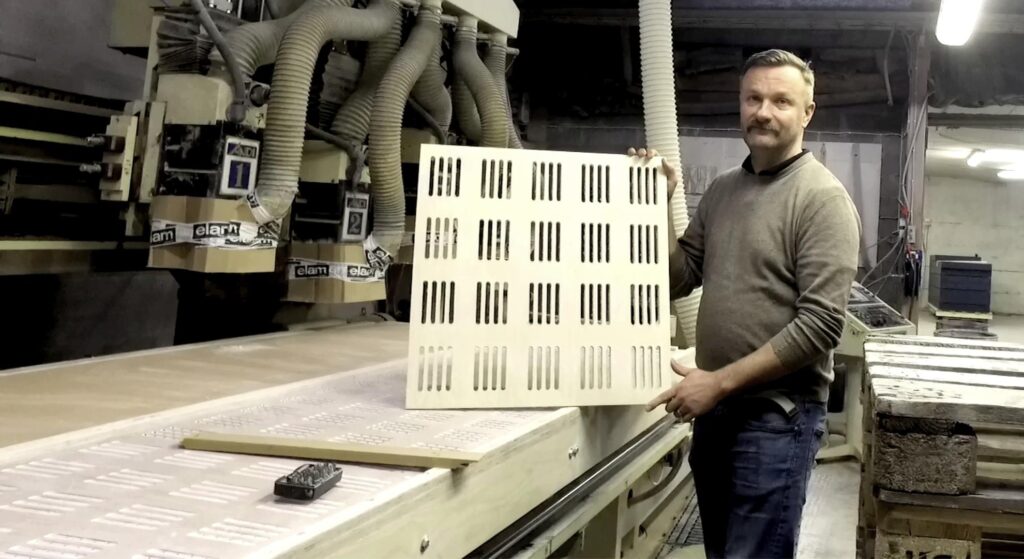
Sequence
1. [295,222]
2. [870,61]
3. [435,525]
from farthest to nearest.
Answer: [870,61] → [295,222] → [435,525]

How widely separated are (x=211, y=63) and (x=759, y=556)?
1.62 m

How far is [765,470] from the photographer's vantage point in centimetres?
137

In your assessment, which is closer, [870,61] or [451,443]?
[451,443]

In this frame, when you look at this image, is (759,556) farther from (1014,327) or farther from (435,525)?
(1014,327)

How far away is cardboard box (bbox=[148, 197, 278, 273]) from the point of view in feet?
5.85

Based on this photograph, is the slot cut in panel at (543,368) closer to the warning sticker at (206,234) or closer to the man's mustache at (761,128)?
the man's mustache at (761,128)

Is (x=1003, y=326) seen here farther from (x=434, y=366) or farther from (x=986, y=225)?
(x=434, y=366)

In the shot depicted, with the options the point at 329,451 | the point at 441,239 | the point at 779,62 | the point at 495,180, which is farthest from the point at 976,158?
the point at 329,451

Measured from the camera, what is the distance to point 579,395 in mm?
1370

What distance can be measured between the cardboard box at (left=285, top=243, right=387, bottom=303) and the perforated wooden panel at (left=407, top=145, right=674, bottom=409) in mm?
939

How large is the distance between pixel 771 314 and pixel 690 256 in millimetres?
272

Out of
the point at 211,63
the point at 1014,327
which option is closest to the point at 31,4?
the point at 211,63

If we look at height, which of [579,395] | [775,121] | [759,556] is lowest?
[759,556]

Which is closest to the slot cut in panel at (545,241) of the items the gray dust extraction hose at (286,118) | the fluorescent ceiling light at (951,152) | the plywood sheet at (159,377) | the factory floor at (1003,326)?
the plywood sheet at (159,377)
